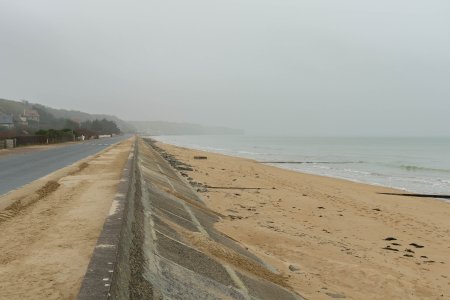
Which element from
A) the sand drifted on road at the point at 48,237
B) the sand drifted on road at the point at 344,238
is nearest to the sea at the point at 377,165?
the sand drifted on road at the point at 344,238

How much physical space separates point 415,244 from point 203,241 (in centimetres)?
770

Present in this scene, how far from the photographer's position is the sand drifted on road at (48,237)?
4.43m

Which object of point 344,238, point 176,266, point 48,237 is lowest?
point 344,238

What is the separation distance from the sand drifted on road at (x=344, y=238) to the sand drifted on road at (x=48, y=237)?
3.93 metres

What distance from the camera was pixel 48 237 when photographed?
660cm

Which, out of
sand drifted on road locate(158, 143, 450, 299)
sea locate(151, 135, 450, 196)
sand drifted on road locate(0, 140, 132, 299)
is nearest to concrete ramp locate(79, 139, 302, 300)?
sand drifted on road locate(0, 140, 132, 299)

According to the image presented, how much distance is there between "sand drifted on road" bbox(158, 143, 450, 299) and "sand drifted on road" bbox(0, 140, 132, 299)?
3.93 m

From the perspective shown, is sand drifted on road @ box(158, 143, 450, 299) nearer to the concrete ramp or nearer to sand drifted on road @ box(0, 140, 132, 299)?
the concrete ramp

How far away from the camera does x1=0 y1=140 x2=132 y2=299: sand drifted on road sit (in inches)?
174

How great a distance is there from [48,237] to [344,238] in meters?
8.73

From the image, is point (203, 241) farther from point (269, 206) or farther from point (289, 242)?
point (269, 206)

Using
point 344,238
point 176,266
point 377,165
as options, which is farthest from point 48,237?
point 377,165

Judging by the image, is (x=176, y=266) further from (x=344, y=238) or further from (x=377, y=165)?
(x=377, y=165)

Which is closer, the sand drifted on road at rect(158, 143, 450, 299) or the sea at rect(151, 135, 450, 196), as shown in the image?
the sand drifted on road at rect(158, 143, 450, 299)
